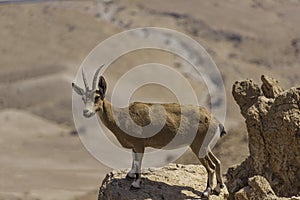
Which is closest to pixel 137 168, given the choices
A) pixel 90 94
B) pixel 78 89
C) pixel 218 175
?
pixel 218 175

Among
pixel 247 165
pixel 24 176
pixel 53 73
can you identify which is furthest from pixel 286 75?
pixel 247 165

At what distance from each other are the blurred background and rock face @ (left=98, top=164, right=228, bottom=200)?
69.5 feet

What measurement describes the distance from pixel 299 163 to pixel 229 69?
3248 inches

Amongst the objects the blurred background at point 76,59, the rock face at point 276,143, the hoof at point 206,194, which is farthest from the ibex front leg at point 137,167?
the blurred background at point 76,59

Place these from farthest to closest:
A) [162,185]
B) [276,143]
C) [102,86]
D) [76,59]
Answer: [76,59] → [276,143] → [162,185] → [102,86]

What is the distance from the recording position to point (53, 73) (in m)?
89.2

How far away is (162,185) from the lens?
10.7 metres

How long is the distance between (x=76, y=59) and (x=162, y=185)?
84.7m

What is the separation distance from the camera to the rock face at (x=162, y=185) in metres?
10.4

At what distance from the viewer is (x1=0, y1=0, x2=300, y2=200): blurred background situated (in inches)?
2254

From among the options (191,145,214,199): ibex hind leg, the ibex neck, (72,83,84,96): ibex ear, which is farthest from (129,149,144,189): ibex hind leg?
(72,83,84,96): ibex ear

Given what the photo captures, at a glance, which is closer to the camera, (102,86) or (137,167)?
(102,86)

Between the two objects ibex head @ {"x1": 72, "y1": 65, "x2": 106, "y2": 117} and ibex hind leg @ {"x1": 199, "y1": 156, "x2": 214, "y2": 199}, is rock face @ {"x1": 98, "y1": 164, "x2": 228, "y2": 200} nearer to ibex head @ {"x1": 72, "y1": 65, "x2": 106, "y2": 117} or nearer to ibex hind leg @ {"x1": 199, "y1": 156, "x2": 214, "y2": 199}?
ibex hind leg @ {"x1": 199, "y1": 156, "x2": 214, "y2": 199}

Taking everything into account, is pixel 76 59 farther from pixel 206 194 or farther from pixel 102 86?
pixel 102 86
